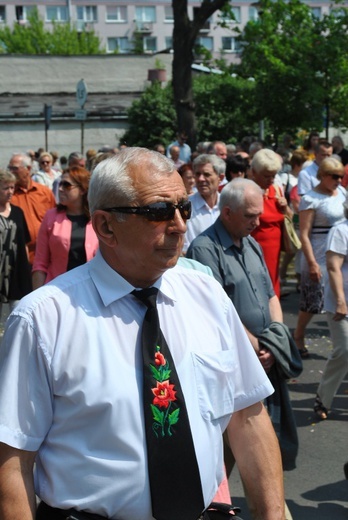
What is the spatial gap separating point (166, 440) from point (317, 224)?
6923mm

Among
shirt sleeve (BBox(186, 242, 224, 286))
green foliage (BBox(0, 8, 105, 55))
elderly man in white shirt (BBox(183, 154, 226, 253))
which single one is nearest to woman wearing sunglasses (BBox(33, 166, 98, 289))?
elderly man in white shirt (BBox(183, 154, 226, 253))

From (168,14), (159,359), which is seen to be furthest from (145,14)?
(159,359)

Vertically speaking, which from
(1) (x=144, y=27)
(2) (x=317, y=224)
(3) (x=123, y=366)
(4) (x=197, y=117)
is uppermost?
(3) (x=123, y=366)

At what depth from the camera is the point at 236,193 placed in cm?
557

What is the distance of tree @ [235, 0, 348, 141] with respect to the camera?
2464 cm

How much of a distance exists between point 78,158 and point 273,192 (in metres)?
6.39

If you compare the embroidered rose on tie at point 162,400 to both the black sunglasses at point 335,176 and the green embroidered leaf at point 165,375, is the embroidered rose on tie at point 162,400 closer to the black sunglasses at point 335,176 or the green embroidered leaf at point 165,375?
the green embroidered leaf at point 165,375

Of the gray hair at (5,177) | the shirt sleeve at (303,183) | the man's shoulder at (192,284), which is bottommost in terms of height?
the shirt sleeve at (303,183)

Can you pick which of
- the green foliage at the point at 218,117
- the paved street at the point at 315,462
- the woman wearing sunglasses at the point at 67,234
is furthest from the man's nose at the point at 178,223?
the green foliage at the point at 218,117

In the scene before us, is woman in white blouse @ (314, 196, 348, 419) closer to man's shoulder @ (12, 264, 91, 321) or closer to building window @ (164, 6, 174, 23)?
man's shoulder @ (12, 264, 91, 321)

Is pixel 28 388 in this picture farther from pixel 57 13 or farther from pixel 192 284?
pixel 57 13

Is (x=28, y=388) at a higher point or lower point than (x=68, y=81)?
higher

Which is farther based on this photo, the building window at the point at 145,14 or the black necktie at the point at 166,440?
the building window at the point at 145,14

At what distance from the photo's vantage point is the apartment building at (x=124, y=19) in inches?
3398
